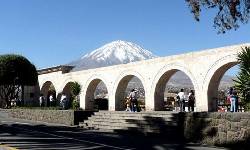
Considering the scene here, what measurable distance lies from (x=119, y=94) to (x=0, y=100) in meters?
16.9

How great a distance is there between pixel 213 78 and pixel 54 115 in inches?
372

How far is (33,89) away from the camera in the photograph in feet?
161

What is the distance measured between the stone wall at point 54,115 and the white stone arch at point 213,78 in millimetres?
7109

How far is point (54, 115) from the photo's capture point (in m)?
25.9

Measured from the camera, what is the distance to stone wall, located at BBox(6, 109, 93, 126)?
23.9 m

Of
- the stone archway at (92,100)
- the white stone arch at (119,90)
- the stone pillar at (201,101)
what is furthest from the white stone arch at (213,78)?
the stone archway at (92,100)

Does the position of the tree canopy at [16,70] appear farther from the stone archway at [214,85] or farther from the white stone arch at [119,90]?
the stone archway at [214,85]

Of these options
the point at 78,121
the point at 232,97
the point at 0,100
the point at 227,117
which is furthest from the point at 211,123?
the point at 0,100

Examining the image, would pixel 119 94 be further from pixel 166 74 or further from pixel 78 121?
pixel 78 121

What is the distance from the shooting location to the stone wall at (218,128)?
537 inches

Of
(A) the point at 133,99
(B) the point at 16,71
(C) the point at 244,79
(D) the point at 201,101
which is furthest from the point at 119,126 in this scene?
(B) the point at 16,71

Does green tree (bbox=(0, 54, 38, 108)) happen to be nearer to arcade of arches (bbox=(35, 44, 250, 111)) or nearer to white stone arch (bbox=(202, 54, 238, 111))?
arcade of arches (bbox=(35, 44, 250, 111))

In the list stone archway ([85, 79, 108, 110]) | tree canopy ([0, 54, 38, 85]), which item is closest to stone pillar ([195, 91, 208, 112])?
stone archway ([85, 79, 108, 110])

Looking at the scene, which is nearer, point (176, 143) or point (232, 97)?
point (176, 143)
